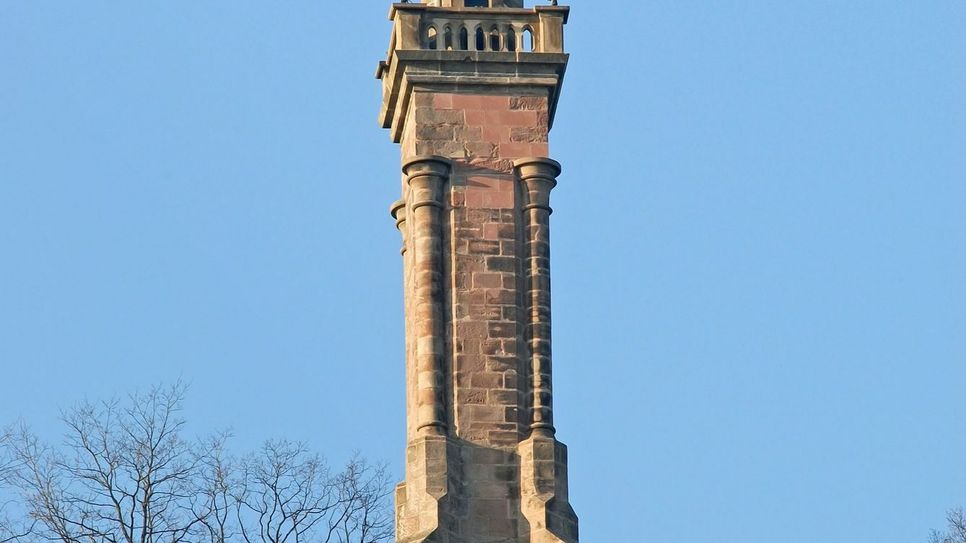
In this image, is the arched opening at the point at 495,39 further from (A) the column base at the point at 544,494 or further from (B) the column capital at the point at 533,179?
(A) the column base at the point at 544,494

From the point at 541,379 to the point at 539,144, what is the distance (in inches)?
110

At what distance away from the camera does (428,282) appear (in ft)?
116

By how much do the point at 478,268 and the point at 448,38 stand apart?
2.90 meters

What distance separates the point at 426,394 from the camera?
115 ft

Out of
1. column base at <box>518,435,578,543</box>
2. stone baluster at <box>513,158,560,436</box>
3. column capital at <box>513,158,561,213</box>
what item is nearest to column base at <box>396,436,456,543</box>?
column base at <box>518,435,578,543</box>

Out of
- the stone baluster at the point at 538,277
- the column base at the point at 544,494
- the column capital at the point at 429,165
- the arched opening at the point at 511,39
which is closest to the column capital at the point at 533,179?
the stone baluster at the point at 538,277

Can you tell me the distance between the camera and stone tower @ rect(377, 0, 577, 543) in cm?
3469

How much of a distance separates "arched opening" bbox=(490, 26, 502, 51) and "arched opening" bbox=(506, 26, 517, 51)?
105 mm

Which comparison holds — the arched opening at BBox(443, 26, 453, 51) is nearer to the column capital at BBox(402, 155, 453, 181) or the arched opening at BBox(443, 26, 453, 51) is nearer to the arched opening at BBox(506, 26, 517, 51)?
the arched opening at BBox(506, 26, 517, 51)

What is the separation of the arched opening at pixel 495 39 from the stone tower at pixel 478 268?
16mm

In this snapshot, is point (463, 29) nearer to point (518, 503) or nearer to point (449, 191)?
point (449, 191)

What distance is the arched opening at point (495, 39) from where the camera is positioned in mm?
36500

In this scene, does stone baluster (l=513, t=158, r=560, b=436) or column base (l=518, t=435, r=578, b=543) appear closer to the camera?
column base (l=518, t=435, r=578, b=543)

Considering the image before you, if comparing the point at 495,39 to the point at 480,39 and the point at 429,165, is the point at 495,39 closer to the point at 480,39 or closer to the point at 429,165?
the point at 480,39
